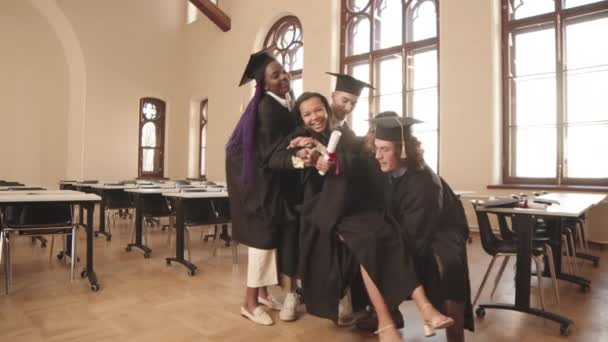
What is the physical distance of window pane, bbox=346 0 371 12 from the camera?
27.5ft

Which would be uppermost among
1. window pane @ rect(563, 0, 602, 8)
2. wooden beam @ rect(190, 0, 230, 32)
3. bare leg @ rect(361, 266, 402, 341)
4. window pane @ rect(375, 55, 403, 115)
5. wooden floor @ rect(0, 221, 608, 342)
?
wooden beam @ rect(190, 0, 230, 32)

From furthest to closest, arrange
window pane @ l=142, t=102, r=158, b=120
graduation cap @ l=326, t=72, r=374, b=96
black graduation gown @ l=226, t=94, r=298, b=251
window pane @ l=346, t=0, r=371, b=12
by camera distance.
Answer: window pane @ l=142, t=102, r=158, b=120 → window pane @ l=346, t=0, r=371, b=12 → graduation cap @ l=326, t=72, r=374, b=96 → black graduation gown @ l=226, t=94, r=298, b=251

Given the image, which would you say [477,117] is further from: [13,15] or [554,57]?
[13,15]

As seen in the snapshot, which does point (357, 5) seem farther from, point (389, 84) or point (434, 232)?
point (434, 232)

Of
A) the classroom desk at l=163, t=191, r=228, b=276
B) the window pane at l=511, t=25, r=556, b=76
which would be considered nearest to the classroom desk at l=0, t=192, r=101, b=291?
the classroom desk at l=163, t=191, r=228, b=276

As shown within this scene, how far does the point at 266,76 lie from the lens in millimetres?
2656

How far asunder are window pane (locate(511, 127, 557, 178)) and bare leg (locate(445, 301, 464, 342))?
4.95 meters

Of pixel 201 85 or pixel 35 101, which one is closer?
pixel 35 101

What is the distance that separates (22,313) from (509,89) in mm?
6416

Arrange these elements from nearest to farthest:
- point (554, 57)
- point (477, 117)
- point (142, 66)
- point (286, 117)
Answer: point (286, 117), point (554, 57), point (477, 117), point (142, 66)

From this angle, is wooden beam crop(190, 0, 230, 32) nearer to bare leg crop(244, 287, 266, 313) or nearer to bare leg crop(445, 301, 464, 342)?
bare leg crop(244, 287, 266, 313)

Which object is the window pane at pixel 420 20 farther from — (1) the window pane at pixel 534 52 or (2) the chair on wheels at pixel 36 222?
(2) the chair on wheels at pixel 36 222

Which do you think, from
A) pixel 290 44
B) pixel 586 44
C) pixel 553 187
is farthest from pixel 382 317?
pixel 290 44

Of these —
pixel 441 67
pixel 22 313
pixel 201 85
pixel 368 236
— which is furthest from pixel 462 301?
pixel 201 85
